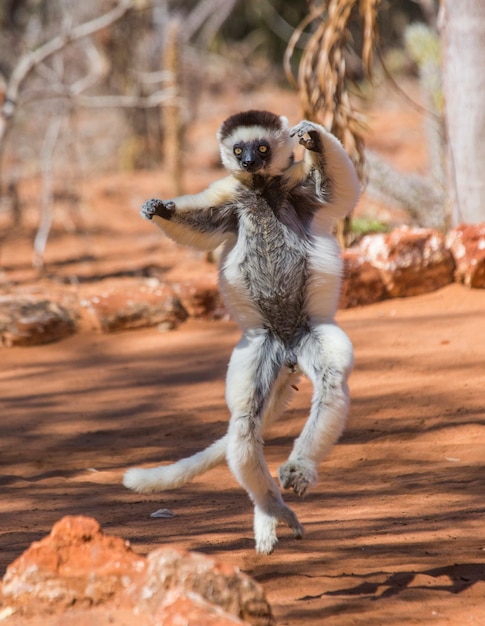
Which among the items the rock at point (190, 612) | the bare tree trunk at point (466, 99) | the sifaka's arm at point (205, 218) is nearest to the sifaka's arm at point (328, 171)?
the sifaka's arm at point (205, 218)

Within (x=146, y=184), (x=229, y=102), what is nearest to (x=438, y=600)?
(x=146, y=184)

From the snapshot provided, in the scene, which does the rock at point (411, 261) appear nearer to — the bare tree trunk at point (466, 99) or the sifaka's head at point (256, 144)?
the bare tree trunk at point (466, 99)

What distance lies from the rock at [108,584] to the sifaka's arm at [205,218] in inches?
59.2

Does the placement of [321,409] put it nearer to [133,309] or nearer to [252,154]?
[252,154]

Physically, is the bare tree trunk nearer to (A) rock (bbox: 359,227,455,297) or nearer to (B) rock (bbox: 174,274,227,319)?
(A) rock (bbox: 359,227,455,297)

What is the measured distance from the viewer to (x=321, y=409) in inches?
138

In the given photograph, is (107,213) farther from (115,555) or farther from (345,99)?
(115,555)

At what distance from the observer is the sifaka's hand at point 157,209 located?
12.1ft

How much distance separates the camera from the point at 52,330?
748cm

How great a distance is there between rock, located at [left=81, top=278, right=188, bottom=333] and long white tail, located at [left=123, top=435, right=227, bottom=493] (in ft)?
12.3

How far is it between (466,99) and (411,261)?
1596mm

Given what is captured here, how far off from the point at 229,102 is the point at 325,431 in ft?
63.5

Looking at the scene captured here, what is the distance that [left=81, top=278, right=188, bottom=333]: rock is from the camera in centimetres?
760

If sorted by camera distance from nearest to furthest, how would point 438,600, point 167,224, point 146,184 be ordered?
point 438,600
point 167,224
point 146,184
